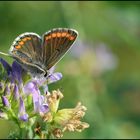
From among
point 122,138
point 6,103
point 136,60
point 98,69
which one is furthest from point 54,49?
point 136,60

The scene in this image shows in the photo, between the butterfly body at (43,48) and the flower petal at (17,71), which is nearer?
the flower petal at (17,71)

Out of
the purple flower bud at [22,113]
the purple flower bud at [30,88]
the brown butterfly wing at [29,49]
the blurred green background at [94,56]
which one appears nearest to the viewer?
the purple flower bud at [22,113]

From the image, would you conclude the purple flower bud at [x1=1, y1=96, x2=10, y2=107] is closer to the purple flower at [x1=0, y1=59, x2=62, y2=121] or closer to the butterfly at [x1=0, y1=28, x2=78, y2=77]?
the purple flower at [x1=0, y1=59, x2=62, y2=121]

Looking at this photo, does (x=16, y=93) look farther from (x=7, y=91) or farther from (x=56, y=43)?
(x=56, y=43)

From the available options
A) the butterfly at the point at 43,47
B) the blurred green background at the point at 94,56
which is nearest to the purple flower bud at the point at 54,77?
the butterfly at the point at 43,47

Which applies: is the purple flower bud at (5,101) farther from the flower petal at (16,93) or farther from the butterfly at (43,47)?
the butterfly at (43,47)

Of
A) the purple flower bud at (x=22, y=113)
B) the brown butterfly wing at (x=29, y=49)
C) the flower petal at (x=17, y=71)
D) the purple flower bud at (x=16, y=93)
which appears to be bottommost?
the purple flower bud at (x=22, y=113)
